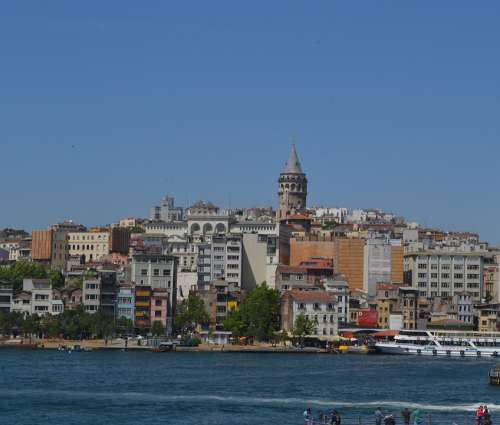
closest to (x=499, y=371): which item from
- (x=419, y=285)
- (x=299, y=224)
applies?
(x=419, y=285)

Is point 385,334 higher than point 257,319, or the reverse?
point 257,319

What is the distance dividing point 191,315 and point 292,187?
6950 cm

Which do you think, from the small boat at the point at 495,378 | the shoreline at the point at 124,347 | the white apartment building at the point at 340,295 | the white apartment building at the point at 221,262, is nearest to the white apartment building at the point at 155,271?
the white apartment building at the point at 221,262

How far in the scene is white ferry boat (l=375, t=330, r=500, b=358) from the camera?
322ft

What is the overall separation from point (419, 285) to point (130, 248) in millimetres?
26500

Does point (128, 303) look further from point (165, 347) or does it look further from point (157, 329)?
point (165, 347)

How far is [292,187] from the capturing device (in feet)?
567

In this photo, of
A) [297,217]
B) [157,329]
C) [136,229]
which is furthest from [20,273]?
[297,217]

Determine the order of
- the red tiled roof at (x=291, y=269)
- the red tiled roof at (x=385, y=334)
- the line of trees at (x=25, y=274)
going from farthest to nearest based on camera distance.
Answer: the red tiled roof at (x=291, y=269) < the line of trees at (x=25, y=274) < the red tiled roof at (x=385, y=334)

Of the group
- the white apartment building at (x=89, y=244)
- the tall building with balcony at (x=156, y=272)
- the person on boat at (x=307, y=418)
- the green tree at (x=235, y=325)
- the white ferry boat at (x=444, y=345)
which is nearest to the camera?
the person on boat at (x=307, y=418)

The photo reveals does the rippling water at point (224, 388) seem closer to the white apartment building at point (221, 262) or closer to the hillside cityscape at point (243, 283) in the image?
the hillside cityscape at point (243, 283)

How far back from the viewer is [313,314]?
342 ft

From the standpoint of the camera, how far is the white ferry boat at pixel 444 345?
322ft

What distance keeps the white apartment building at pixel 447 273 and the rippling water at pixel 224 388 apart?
33.1 meters
